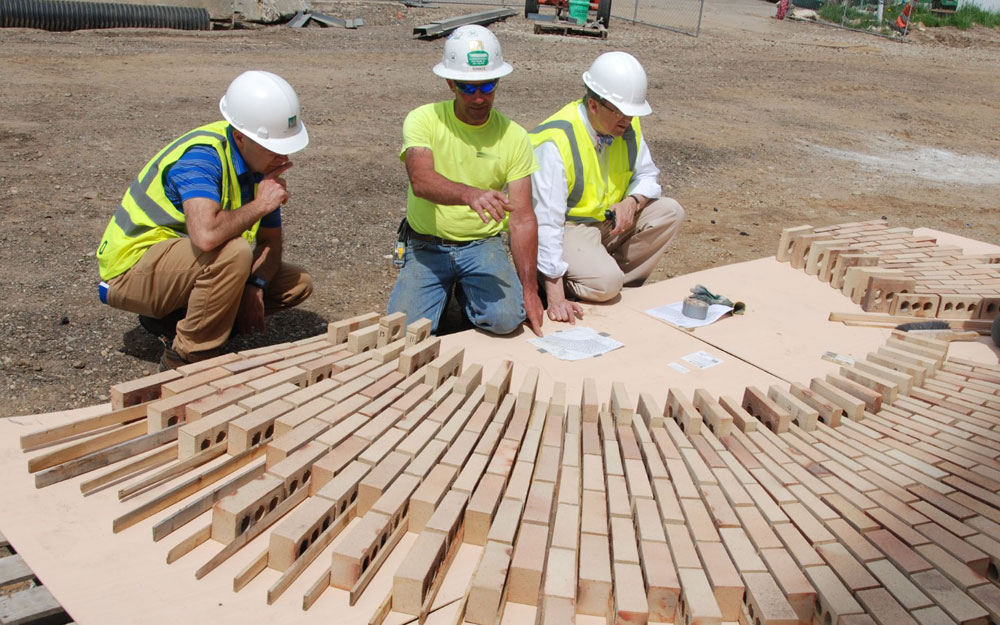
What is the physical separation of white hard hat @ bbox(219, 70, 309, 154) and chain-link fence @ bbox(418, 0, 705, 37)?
1609cm

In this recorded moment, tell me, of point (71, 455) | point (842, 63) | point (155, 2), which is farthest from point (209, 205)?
point (842, 63)

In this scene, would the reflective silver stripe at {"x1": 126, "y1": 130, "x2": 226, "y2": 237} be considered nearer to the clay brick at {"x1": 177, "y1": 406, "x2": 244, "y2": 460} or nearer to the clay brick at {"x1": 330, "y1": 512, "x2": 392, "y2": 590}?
the clay brick at {"x1": 177, "y1": 406, "x2": 244, "y2": 460}

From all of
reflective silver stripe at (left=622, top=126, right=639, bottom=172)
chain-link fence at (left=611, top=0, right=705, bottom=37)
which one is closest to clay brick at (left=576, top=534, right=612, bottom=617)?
reflective silver stripe at (left=622, top=126, right=639, bottom=172)

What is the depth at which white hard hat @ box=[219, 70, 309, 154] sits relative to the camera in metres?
3.80

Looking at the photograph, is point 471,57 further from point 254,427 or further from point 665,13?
point 665,13

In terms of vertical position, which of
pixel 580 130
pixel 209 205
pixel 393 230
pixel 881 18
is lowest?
pixel 393 230

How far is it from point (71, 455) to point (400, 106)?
27.7ft

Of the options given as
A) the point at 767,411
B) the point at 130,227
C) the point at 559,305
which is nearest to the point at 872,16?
the point at 559,305

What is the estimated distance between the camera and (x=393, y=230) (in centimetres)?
691

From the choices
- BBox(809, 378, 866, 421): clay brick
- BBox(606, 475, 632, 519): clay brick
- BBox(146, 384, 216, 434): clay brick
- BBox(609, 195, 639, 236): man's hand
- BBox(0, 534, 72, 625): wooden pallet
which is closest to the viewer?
BBox(0, 534, 72, 625): wooden pallet

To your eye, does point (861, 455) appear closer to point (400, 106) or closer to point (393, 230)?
point (393, 230)

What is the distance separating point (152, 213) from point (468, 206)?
1.55 metres

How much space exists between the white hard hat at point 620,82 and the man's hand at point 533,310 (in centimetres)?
124

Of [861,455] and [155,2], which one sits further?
[155,2]
